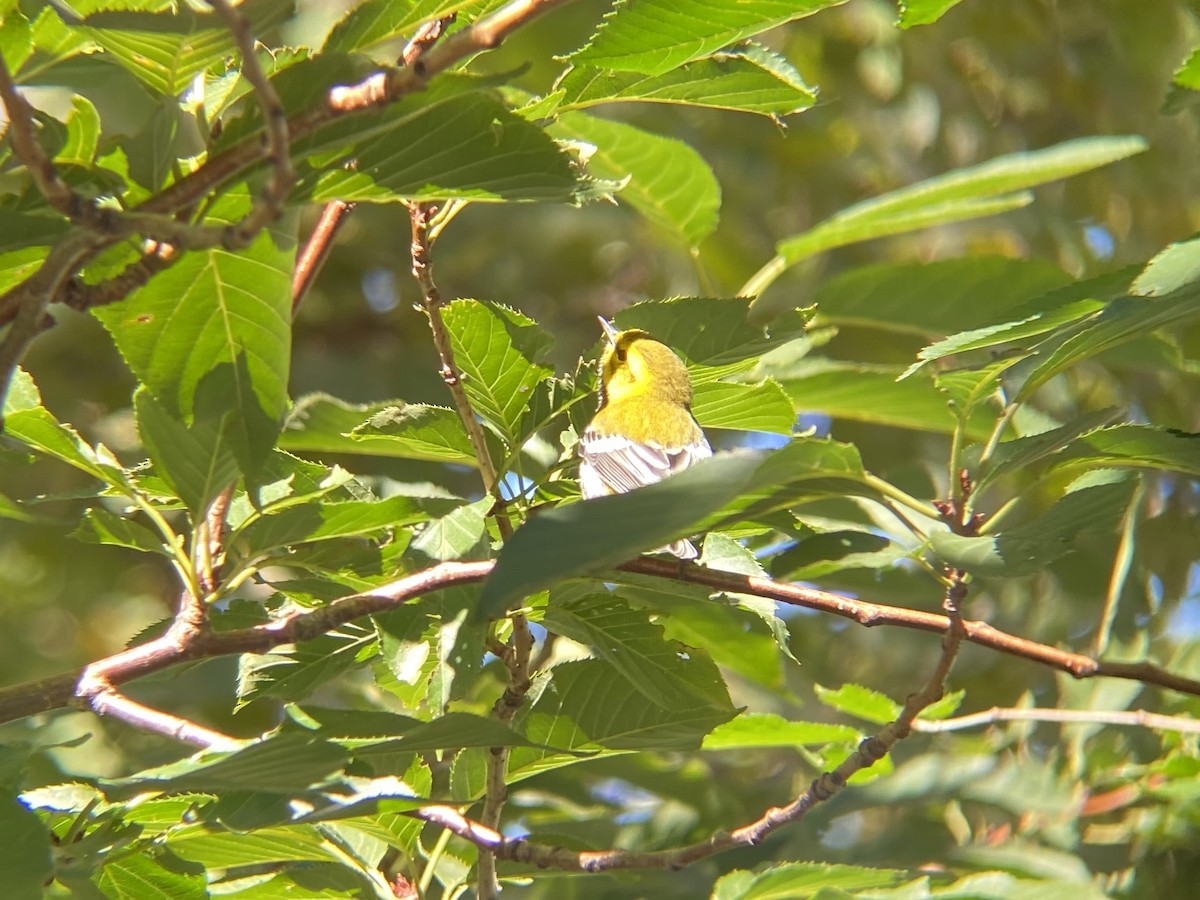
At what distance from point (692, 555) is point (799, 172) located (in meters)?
3.02

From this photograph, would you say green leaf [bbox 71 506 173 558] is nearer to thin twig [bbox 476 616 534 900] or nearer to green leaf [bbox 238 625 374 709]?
green leaf [bbox 238 625 374 709]

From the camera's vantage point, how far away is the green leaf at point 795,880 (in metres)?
1.69

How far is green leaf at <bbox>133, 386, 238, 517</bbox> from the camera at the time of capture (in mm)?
1405

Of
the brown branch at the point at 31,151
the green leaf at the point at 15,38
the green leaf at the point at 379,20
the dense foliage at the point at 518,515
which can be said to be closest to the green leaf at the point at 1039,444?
the dense foliage at the point at 518,515

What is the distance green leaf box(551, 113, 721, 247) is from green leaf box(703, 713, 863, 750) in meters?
1.02

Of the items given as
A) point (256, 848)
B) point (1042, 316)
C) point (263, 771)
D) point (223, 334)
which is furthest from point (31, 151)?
point (1042, 316)

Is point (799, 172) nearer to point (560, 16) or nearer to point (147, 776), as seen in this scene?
Answer: point (560, 16)

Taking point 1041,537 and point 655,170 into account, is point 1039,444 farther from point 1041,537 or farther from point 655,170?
point 655,170

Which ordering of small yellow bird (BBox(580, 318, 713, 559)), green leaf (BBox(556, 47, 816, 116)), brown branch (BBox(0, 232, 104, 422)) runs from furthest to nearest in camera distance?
small yellow bird (BBox(580, 318, 713, 559)), green leaf (BBox(556, 47, 816, 116)), brown branch (BBox(0, 232, 104, 422))

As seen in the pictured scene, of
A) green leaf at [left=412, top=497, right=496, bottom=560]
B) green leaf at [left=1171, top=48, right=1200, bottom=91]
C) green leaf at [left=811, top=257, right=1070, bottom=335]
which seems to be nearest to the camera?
green leaf at [left=412, top=497, right=496, bottom=560]

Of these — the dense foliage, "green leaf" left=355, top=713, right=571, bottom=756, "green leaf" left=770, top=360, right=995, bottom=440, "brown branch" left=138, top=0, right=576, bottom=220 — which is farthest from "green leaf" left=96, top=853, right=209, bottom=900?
"green leaf" left=770, top=360, right=995, bottom=440

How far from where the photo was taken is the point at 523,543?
1.01 metres

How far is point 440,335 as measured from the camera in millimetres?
1473

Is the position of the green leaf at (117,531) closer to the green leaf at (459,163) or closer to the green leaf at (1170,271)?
the green leaf at (459,163)
